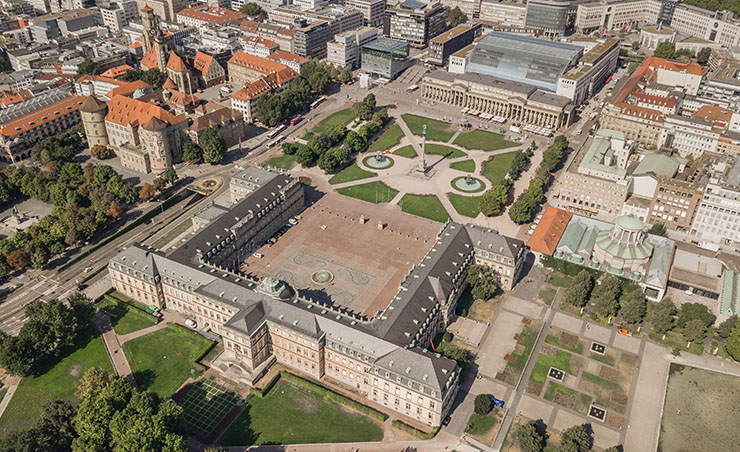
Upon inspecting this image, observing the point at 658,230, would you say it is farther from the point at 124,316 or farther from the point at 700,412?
the point at 124,316

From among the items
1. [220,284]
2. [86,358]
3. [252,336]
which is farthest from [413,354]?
[86,358]

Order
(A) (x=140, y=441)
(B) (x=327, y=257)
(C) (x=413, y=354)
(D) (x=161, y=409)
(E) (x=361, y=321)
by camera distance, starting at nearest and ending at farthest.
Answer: (A) (x=140, y=441), (D) (x=161, y=409), (C) (x=413, y=354), (E) (x=361, y=321), (B) (x=327, y=257)

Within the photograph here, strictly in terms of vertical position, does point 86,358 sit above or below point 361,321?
below

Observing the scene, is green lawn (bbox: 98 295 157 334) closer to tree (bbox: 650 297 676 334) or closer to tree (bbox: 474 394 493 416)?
tree (bbox: 474 394 493 416)

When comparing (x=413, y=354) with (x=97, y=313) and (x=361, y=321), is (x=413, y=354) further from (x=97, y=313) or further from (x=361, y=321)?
(x=97, y=313)

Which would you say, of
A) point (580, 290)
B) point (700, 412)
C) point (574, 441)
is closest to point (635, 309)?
point (580, 290)

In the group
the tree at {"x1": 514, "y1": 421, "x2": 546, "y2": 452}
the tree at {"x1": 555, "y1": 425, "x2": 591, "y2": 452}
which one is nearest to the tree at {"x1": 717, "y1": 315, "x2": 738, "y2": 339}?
the tree at {"x1": 555, "y1": 425, "x2": 591, "y2": 452}
